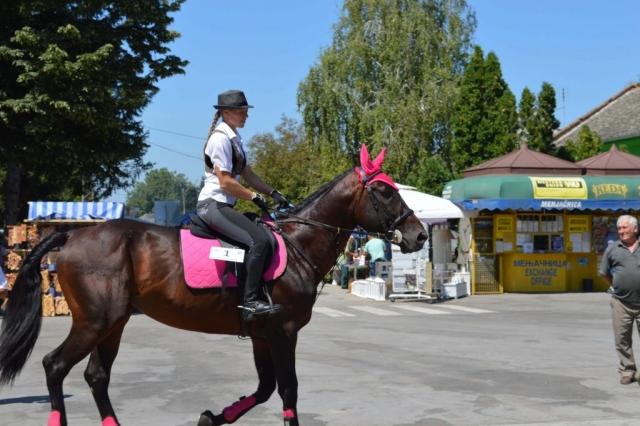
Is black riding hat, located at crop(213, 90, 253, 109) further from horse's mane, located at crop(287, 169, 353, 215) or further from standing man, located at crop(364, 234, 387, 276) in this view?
standing man, located at crop(364, 234, 387, 276)

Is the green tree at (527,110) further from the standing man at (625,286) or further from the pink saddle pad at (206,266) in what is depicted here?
the pink saddle pad at (206,266)

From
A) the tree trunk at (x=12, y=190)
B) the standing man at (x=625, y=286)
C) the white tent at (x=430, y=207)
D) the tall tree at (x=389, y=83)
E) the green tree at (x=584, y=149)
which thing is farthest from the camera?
the tall tree at (x=389, y=83)

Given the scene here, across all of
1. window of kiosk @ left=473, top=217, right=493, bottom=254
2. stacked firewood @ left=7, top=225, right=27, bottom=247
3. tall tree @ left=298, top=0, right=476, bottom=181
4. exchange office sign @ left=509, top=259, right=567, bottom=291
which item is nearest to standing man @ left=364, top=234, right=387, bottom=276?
window of kiosk @ left=473, top=217, right=493, bottom=254

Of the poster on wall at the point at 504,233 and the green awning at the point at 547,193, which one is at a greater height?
the green awning at the point at 547,193

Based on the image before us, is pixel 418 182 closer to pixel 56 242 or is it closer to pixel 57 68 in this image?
pixel 57 68

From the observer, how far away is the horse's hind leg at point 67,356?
21.4ft

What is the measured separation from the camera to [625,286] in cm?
1005

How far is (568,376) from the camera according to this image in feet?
33.5

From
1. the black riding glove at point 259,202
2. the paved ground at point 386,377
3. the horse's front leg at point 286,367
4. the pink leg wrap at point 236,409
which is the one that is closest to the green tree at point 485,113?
the paved ground at point 386,377

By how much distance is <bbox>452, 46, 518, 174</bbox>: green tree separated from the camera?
34.6 m

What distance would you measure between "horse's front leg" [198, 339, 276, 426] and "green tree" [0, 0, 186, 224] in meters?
18.9

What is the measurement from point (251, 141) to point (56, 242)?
44.5m

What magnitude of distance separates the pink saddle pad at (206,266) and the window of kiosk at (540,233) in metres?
18.5

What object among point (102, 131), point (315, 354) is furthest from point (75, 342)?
point (102, 131)
